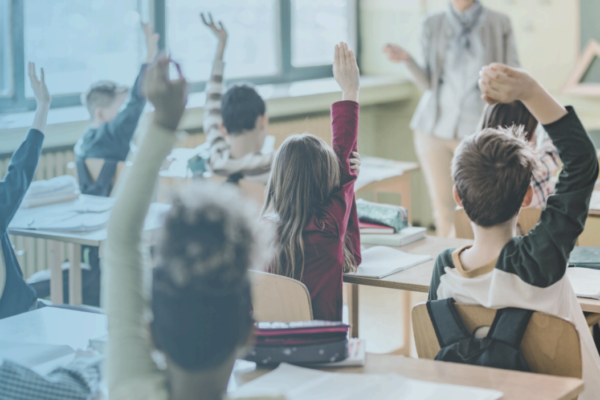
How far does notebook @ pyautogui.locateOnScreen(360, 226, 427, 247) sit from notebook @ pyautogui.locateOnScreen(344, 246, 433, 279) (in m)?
0.08

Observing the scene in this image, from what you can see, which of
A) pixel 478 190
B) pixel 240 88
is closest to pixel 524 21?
pixel 240 88

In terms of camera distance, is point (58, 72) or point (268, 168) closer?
point (268, 168)

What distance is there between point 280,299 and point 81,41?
268 centimetres

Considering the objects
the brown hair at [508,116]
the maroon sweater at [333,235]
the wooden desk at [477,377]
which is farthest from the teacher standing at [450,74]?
the wooden desk at [477,377]

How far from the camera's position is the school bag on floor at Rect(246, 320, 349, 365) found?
1233 millimetres

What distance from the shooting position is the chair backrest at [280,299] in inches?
62.8

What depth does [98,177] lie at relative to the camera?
306 centimetres

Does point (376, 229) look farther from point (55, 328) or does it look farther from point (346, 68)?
point (55, 328)

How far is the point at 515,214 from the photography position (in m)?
1.46

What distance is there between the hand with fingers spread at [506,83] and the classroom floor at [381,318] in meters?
1.98

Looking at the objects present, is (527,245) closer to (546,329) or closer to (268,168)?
(546,329)

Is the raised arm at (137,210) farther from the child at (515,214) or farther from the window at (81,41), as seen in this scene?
the window at (81,41)

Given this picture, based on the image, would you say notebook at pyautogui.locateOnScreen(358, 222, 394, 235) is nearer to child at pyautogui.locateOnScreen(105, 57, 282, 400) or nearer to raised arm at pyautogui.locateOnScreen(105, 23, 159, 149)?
raised arm at pyautogui.locateOnScreen(105, 23, 159, 149)

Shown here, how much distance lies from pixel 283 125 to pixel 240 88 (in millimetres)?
1666
